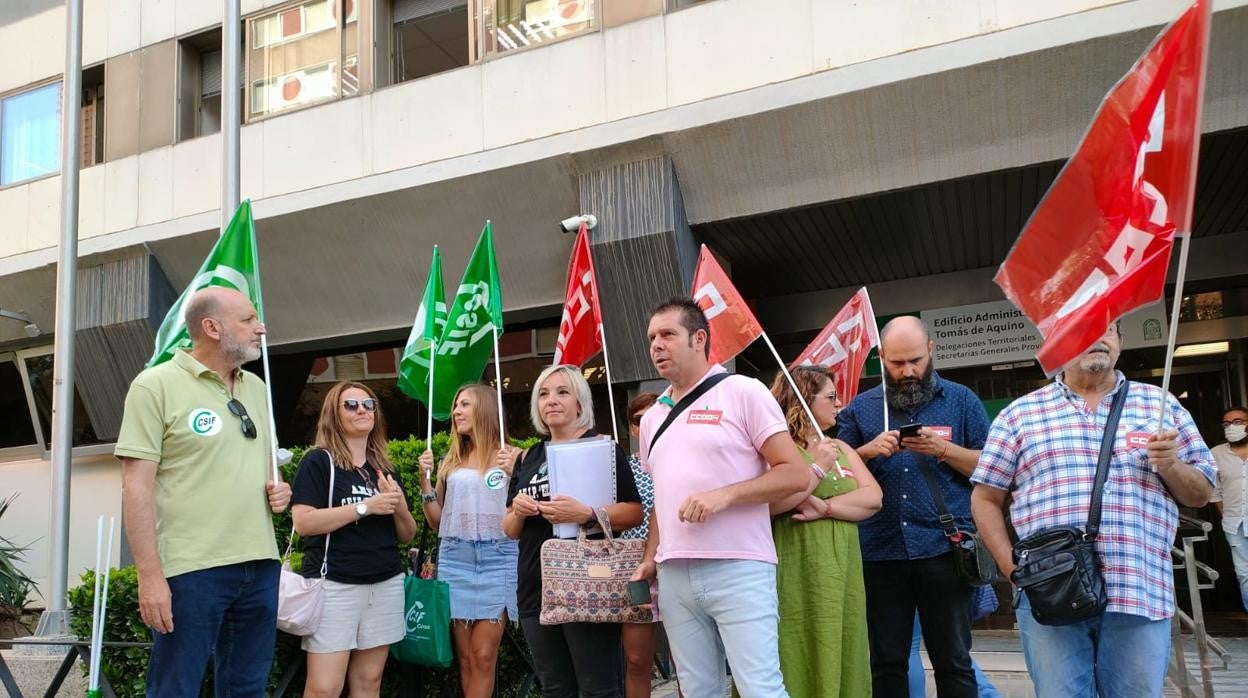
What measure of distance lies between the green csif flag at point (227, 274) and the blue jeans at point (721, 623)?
287 centimetres

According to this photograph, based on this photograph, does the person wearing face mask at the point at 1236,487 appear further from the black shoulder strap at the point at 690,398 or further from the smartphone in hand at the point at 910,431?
the black shoulder strap at the point at 690,398

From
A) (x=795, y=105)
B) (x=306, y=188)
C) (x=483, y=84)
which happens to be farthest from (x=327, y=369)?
(x=795, y=105)

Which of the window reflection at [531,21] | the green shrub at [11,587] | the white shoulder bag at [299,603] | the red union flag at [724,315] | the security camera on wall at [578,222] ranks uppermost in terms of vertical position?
the window reflection at [531,21]

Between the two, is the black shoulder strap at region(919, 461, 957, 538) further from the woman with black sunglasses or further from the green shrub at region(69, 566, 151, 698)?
the green shrub at region(69, 566, 151, 698)

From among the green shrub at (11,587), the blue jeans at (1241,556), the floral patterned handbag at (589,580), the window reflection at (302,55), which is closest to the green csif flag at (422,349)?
the floral patterned handbag at (589,580)

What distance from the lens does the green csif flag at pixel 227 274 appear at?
5.47 meters

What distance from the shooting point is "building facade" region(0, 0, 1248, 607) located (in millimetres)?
8703

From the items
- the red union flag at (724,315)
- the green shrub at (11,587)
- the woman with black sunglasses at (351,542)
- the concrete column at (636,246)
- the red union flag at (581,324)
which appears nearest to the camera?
the woman with black sunglasses at (351,542)

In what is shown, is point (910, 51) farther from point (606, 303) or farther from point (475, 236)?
point (475, 236)

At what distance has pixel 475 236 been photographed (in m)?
11.1

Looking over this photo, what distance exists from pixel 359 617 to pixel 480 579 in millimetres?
757

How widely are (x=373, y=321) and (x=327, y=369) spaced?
5.57ft

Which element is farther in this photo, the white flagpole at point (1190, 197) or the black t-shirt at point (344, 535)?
the black t-shirt at point (344, 535)

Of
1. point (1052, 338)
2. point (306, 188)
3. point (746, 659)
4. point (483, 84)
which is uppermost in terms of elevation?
point (483, 84)
